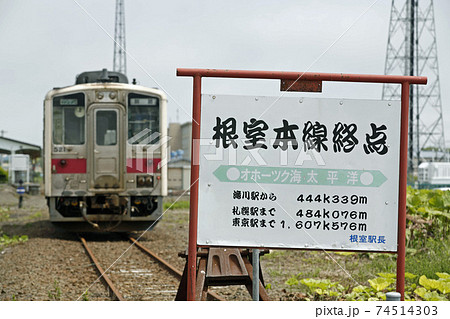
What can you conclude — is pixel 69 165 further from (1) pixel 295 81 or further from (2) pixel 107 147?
(1) pixel 295 81

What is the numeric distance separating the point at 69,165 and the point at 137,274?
3874mm

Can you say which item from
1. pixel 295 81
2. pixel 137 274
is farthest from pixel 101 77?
pixel 295 81

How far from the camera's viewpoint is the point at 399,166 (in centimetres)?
335

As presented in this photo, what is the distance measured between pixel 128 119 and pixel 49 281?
445cm

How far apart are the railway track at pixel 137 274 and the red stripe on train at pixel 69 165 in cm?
150

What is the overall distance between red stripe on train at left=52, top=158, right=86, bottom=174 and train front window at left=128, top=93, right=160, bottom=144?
3.60 feet

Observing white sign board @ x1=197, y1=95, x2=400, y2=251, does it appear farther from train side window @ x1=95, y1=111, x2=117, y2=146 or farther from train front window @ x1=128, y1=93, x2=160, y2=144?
train side window @ x1=95, y1=111, x2=117, y2=146

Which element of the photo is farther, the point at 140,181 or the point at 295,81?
the point at 140,181

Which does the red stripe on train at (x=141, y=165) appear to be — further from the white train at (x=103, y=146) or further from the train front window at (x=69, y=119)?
the train front window at (x=69, y=119)

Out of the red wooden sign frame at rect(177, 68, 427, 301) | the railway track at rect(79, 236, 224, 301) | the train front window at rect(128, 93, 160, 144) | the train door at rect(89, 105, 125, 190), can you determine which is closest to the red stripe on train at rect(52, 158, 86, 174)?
the train door at rect(89, 105, 125, 190)

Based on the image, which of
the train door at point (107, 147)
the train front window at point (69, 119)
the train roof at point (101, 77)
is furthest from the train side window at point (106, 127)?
the train roof at point (101, 77)

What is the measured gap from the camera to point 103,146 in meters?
10.4

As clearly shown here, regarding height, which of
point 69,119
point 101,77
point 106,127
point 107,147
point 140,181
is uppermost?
point 101,77
